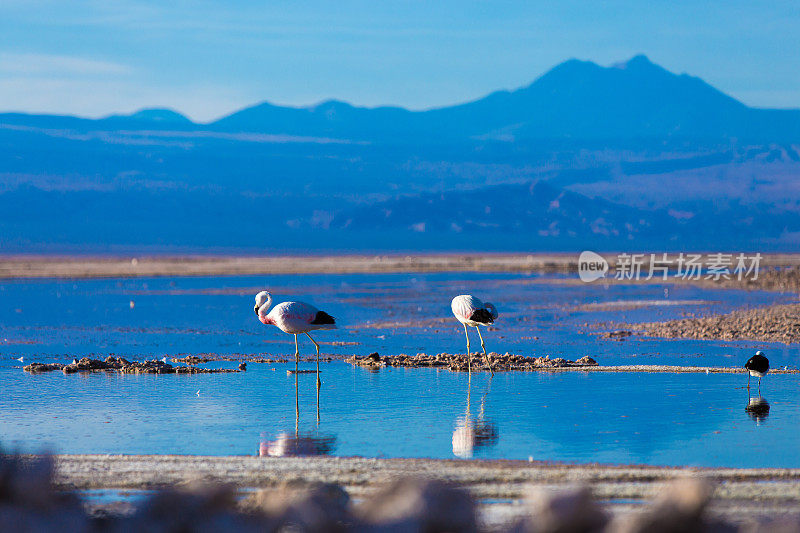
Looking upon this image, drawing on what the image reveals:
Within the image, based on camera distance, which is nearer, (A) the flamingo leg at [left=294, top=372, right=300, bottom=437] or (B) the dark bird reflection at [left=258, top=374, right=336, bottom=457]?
(B) the dark bird reflection at [left=258, top=374, right=336, bottom=457]

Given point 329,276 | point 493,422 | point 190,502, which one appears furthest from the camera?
point 329,276

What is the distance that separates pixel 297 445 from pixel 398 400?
252 cm

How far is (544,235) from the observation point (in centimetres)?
16938

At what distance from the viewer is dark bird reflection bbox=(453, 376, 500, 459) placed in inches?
Result: 407

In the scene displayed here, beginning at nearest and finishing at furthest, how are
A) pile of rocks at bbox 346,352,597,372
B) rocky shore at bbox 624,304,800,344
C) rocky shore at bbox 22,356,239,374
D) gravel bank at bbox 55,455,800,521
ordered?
gravel bank at bbox 55,455,800,521
rocky shore at bbox 22,356,239,374
pile of rocks at bbox 346,352,597,372
rocky shore at bbox 624,304,800,344

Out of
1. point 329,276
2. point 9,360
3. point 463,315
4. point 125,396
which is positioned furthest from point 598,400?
point 329,276

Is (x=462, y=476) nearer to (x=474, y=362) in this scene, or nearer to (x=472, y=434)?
(x=472, y=434)

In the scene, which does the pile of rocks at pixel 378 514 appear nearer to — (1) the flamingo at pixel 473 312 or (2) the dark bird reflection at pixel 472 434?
(2) the dark bird reflection at pixel 472 434

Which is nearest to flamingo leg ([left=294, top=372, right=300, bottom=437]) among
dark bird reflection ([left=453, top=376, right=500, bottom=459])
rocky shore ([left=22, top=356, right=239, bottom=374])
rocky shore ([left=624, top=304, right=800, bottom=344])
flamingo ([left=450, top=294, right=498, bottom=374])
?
dark bird reflection ([left=453, top=376, right=500, bottom=459])

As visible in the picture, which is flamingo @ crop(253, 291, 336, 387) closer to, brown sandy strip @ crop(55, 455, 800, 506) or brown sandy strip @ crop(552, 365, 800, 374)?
brown sandy strip @ crop(552, 365, 800, 374)

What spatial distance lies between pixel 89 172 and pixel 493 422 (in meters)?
181

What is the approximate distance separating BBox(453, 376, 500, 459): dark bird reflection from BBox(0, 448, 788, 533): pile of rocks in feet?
10.5

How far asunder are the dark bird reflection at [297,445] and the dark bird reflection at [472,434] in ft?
3.84

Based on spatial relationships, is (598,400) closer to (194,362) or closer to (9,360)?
(194,362)
